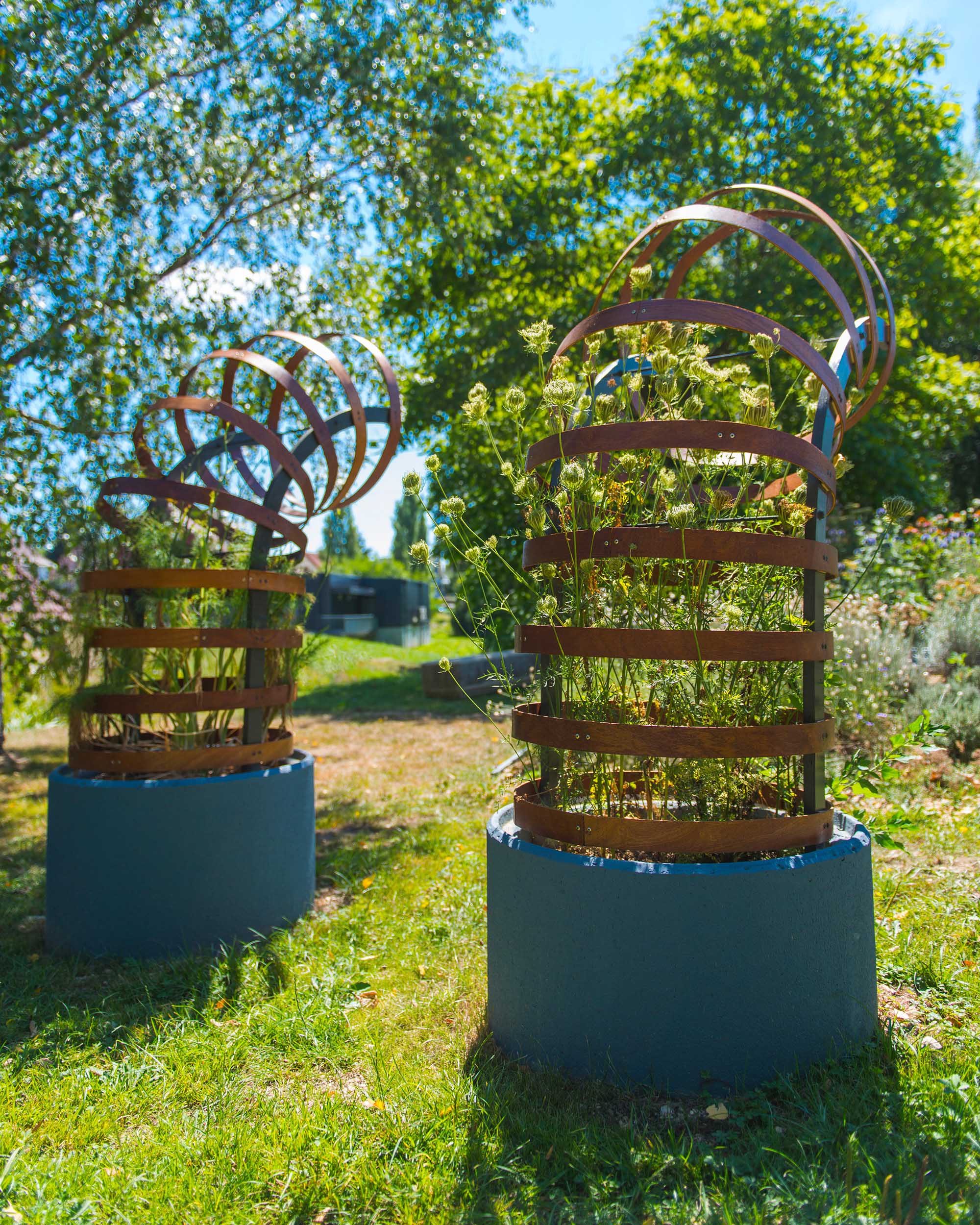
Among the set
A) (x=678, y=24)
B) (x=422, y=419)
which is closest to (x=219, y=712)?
(x=422, y=419)

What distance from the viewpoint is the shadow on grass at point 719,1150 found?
157 cm

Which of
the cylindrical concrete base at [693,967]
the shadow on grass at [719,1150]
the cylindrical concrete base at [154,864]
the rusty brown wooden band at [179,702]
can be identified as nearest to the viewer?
the shadow on grass at [719,1150]

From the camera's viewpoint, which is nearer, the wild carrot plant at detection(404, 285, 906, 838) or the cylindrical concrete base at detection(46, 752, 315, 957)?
the wild carrot plant at detection(404, 285, 906, 838)

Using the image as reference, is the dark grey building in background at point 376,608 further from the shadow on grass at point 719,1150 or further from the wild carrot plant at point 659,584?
the shadow on grass at point 719,1150

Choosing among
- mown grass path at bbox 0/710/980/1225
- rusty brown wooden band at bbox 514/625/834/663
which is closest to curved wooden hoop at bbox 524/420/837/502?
rusty brown wooden band at bbox 514/625/834/663

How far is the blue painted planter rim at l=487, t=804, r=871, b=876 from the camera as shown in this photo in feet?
6.41

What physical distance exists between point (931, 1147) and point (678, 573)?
4.67 ft

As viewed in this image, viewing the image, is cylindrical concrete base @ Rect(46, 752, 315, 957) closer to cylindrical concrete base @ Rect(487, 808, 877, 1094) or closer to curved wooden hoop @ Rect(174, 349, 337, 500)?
curved wooden hoop @ Rect(174, 349, 337, 500)

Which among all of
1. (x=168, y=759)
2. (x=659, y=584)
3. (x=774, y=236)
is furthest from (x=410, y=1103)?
(x=774, y=236)

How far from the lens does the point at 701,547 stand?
201 cm

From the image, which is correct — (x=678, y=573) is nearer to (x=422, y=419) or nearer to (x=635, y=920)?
(x=635, y=920)

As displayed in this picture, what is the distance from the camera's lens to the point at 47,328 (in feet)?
20.4

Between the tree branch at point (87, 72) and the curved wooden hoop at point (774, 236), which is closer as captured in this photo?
the curved wooden hoop at point (774, 236)

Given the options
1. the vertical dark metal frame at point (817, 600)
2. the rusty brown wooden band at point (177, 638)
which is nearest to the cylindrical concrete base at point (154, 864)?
the rusty brown wooden band at point (177, 638)
